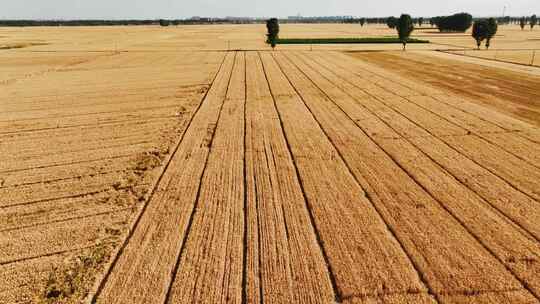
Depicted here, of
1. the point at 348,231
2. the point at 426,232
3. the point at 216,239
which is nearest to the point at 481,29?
the point at 426,232

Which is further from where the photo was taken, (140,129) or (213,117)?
(213,117)

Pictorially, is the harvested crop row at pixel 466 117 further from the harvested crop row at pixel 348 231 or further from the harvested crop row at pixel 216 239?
the harvested crop row at pixel 216 239

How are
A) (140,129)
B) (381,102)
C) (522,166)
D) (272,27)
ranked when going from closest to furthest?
(522,166)
(140,129)
(381,102)
(272,27)

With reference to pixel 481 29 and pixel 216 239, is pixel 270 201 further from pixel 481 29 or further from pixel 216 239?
pixel 481 29

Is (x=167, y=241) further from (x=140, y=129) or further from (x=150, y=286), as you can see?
(x=140, y=129)

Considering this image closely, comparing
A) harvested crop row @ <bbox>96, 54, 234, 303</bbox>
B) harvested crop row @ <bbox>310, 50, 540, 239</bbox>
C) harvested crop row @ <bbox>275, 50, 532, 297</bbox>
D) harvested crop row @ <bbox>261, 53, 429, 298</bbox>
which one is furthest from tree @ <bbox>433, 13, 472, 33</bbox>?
harvested crop row @ <bbox>96, 54, 234, 303</bbox>

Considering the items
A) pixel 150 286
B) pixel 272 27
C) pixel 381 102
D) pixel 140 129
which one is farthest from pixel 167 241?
pixel 272 27
